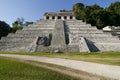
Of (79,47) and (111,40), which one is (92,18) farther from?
(79,47)

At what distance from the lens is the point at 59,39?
4600 cm

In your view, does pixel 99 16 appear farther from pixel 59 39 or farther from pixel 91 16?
pixel 59 39

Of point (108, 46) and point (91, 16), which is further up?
point (91, 16)

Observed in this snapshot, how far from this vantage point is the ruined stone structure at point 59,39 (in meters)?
39.5

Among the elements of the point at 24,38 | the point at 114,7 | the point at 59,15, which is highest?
the point at 114,7

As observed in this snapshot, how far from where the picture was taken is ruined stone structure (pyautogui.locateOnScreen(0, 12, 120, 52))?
130 feet

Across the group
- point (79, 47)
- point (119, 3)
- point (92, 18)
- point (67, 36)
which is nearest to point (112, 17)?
point (92, 18)

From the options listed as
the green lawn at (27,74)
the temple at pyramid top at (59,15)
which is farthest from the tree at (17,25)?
the green lawn at (27,74)

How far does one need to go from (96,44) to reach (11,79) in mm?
30069

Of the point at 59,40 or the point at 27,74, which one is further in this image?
the point at 59,40

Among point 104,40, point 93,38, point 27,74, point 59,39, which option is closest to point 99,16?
point 93,38

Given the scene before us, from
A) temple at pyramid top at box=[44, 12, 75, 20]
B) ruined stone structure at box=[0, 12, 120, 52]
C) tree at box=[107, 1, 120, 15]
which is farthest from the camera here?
tree at box=[107, 1, 120, 15]

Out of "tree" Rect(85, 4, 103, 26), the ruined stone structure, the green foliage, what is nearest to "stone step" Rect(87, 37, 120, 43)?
the ruined stone structure

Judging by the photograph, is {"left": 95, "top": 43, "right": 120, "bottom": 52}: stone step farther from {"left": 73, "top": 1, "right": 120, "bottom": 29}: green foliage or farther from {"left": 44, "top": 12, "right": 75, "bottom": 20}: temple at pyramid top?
{"left": 73, "top": 1, "right": 120, "bottom": 29}: green foliage
